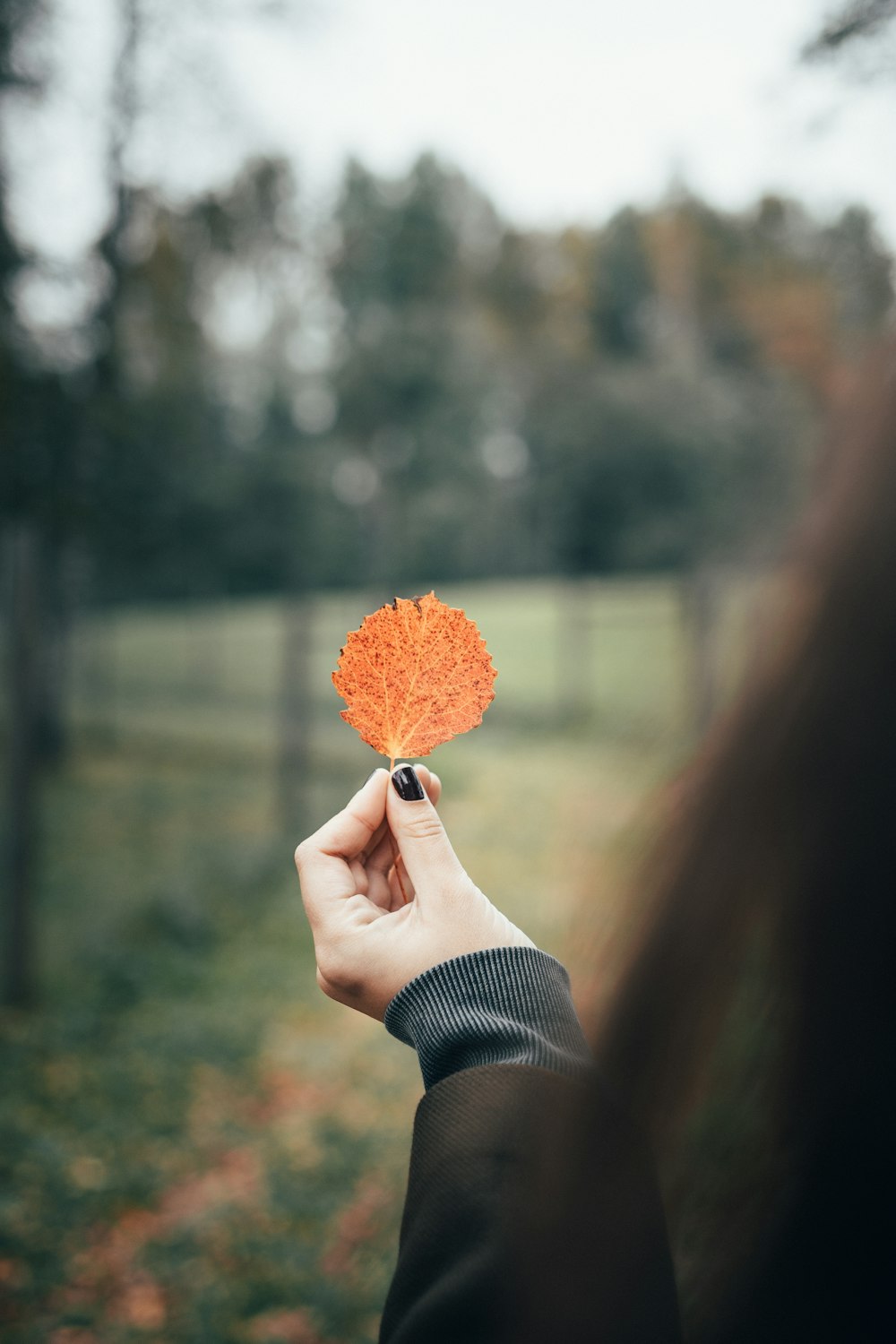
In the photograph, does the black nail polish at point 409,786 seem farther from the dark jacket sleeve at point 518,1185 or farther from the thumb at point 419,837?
the dark jacket sleeve at point 518,1185

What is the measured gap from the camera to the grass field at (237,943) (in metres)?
0.94

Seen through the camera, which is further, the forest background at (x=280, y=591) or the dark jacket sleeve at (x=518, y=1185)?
the forest background at (x=280, y=591)

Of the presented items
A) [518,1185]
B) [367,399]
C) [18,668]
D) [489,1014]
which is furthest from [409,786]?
[367,399]

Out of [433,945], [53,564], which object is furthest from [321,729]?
[433,945]

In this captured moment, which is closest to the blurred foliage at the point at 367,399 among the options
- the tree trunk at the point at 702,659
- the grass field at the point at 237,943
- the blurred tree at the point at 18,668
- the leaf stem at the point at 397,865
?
the blurred tree at the point at 18,668

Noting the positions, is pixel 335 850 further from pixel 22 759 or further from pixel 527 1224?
pixel 22 759

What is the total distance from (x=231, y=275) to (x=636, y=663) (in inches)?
208

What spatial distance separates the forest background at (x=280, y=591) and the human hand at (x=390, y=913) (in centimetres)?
27

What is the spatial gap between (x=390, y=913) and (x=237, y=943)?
3.87 m

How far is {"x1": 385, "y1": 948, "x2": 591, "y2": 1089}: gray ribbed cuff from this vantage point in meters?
0.78

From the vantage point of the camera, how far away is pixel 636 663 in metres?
0.50

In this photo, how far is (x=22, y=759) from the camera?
377 cm

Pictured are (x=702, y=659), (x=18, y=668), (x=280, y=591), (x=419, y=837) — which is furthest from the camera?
(x=280, y=591)

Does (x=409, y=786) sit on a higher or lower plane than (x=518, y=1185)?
higher
